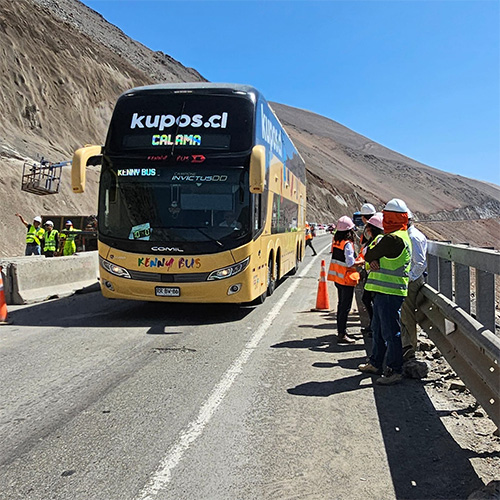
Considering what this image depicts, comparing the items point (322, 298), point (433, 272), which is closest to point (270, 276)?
point (322, 298)

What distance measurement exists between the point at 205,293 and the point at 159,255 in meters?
0.97

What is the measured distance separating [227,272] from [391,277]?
12.8ft

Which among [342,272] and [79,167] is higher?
[79,167]

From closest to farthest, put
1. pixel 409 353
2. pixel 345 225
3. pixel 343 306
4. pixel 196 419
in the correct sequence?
pixel 196 419 < pixel 409 353 < pixel 343 306 < pixel 345 225

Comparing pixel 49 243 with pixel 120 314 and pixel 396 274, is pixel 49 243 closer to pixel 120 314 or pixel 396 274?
pixel 120 314

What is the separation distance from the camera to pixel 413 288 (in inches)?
279

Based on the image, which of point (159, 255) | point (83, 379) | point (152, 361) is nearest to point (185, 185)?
point (159, 255)

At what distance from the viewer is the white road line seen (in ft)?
12.0

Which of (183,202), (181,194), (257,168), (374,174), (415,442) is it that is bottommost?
(415,442)

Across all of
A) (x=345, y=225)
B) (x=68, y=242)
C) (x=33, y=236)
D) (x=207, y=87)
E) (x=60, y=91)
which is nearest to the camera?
(x=345, y=225)

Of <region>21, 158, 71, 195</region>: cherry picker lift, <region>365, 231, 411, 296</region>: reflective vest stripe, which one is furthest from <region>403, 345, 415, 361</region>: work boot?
<region>21, 158, 71, 195</region>: cherry picker lift

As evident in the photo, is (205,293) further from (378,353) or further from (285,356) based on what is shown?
(378,353)

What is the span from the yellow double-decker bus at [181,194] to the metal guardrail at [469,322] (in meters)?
3.34

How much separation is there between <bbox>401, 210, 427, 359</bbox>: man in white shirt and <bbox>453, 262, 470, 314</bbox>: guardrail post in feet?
1.78
